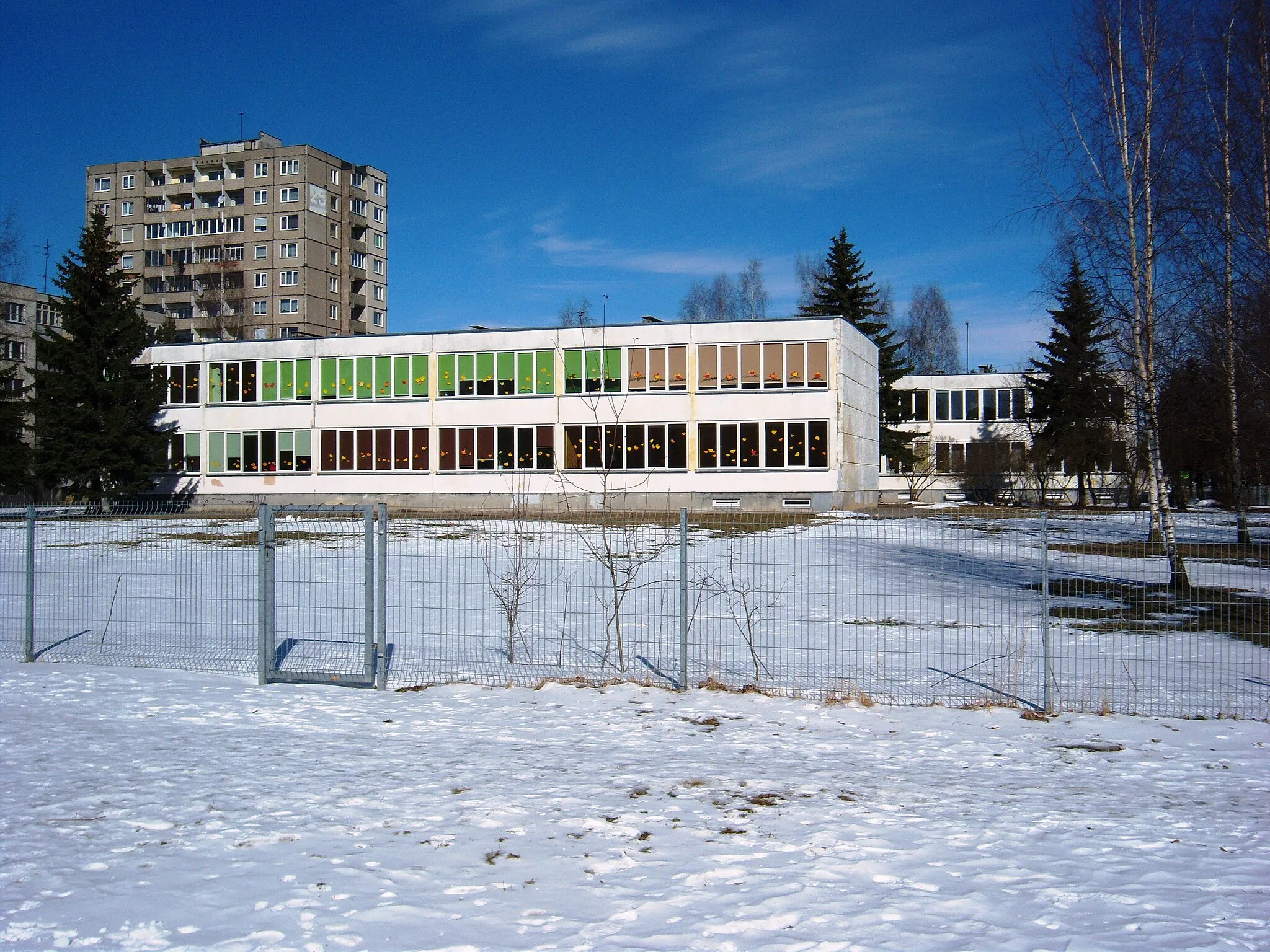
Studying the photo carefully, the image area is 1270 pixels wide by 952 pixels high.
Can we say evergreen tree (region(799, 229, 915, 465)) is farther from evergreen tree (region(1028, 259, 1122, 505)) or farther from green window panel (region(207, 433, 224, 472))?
green window panel (region(207, 433, 224, 472))

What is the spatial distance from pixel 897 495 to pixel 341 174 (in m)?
55.0

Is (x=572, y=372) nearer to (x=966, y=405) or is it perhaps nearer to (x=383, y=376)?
(x=383, y=376)

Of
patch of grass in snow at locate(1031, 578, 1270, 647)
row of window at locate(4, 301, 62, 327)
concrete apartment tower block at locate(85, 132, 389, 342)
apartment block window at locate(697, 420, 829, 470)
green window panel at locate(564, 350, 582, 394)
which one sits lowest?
patch of grass in snow at locate(1031, 578, 1270, 647)

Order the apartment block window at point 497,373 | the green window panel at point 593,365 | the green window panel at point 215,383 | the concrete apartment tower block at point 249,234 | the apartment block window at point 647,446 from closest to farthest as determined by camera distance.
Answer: the apartment block window at point 647,446
the green window panel at point 593,365
the apartment block window at point 497,373
the green window panel at point 215,383
the concrete apartment tower block at point 249,234

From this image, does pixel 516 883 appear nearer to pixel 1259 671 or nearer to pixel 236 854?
pixel 236 854

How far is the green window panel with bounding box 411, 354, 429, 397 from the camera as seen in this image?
43.9 metres

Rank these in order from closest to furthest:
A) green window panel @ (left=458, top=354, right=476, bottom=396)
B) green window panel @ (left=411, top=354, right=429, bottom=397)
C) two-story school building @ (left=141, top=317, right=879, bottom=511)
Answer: two-story school building @ (left=141, top=317, right=879, bottom=511) → green window panel @ (left=458, top=354, right=476, bottom=396) → green window panel @ (left=411, top=354, right=429, bottom=397)

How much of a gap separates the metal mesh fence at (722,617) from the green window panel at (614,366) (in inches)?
955

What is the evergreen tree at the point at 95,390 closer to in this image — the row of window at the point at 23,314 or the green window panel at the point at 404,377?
the green window panel at the point at 404,377

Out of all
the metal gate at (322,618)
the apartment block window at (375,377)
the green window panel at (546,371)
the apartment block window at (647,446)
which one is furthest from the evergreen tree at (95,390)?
the metal gate at (322,618)

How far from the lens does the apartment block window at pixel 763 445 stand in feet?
131

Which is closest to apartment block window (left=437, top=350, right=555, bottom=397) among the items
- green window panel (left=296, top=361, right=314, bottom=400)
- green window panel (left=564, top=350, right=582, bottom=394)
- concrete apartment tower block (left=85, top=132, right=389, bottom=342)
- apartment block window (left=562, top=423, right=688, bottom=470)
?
green window panel (left=564, top=350, right=582, bottom=394)

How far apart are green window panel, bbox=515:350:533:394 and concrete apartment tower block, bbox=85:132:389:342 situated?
41272 mm

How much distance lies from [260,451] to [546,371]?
14.7 m
